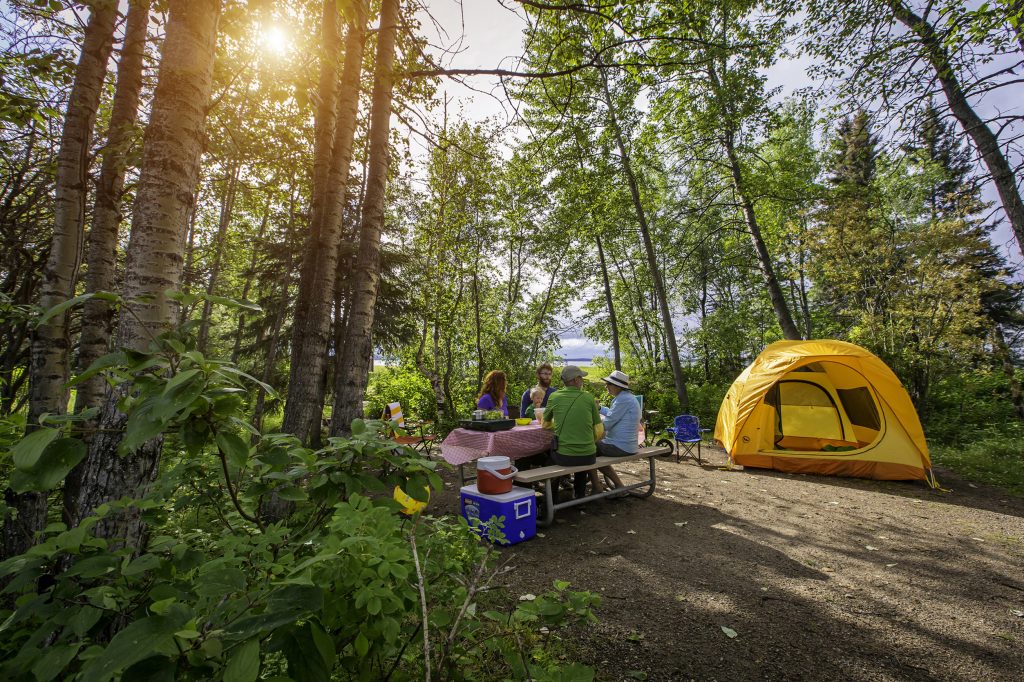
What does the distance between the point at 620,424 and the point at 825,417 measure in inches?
197

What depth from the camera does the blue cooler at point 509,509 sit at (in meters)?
4.12

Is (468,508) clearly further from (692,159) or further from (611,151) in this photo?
(611,151)

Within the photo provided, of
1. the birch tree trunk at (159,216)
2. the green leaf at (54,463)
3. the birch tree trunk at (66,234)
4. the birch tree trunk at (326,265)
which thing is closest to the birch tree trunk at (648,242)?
the birch tree trunk at (326,265)

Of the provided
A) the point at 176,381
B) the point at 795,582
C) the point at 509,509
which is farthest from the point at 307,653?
the point at 795,582

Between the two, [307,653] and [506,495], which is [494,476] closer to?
[506,495]

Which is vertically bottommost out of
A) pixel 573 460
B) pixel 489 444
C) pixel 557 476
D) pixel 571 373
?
pixel 557 476

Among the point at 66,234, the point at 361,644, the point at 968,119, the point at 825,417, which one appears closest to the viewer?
the point at 361,644

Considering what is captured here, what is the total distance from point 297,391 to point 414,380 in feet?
28.0

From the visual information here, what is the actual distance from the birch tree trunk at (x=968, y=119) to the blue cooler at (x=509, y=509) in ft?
24.7

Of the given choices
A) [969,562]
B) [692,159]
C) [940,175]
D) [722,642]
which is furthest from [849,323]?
[722,642]

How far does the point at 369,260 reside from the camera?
478cm

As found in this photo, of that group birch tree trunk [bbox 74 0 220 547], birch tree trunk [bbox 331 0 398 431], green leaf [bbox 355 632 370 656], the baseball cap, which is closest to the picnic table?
the baseball cap

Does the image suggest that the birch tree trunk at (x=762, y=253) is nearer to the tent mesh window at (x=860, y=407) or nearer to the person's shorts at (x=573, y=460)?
the tent mesh window at (x=860, y=407)

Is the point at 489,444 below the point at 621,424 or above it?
below
